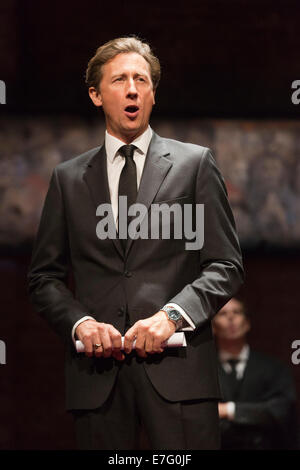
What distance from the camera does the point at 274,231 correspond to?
5.83m

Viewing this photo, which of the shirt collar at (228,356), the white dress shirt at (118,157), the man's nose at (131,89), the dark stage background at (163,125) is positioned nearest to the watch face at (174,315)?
the white dress shirt at (118,157)

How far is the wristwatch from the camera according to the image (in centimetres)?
239

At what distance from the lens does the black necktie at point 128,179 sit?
2.53 metres

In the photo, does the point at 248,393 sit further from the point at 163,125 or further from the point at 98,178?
the point at 98,178

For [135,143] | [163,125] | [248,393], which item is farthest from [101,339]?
[163,125]

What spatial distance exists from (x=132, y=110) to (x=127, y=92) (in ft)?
0.19

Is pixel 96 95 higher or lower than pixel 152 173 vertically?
higher

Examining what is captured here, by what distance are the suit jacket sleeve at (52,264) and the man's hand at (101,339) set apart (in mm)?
134

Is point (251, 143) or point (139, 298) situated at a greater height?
point (251, 143)

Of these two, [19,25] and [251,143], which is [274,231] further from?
[19,25]

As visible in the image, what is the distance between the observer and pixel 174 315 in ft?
7.85

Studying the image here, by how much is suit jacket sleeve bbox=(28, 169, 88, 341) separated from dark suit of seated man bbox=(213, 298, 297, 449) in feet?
7.57

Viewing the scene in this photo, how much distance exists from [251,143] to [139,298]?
352cm

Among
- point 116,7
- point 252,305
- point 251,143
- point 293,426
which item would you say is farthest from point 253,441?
point 116,7
